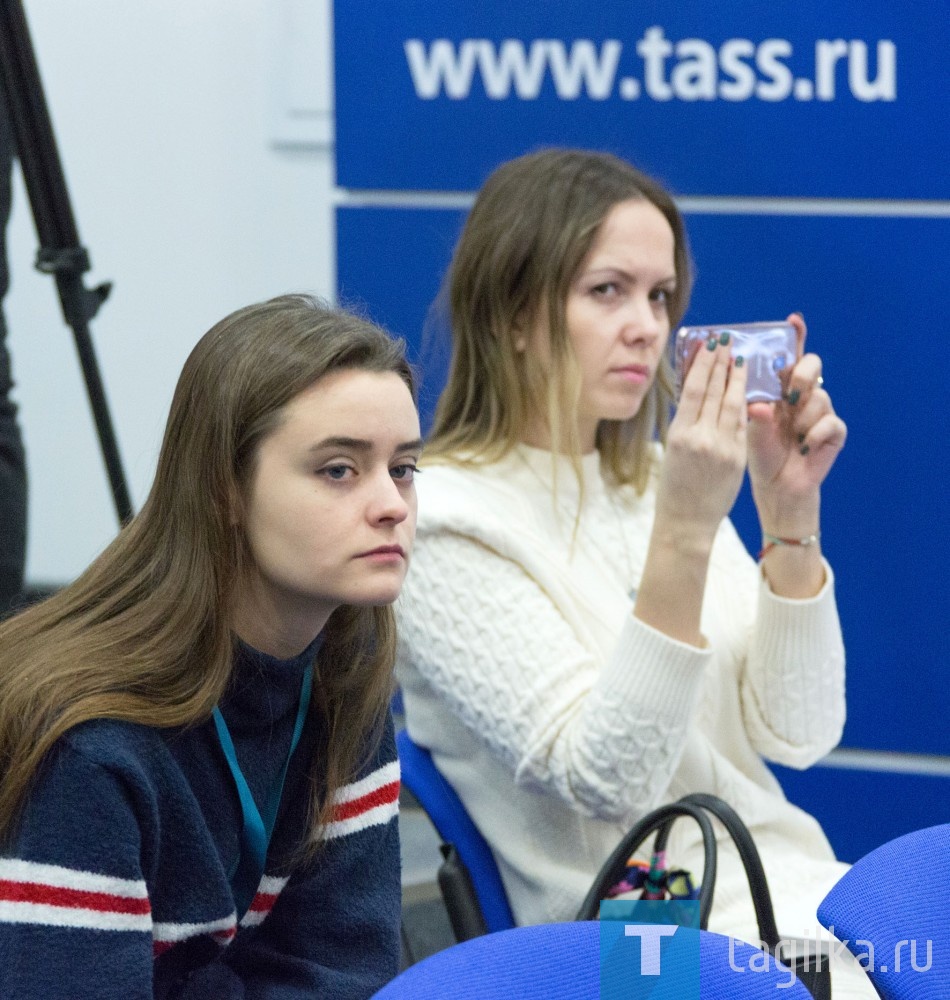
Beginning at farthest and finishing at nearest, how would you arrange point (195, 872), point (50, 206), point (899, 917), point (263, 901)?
point (50, 206) < point (263, 901) < point (195, 872) < point (899, 917)

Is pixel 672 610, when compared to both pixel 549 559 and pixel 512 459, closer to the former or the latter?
pixel 549 559

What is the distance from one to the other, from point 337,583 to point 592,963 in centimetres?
40

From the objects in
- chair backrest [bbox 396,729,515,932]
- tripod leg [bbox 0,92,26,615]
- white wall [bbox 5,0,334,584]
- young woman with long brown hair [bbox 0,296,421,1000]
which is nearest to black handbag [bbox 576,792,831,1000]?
chair backrest [bbox 396,729,515,932]

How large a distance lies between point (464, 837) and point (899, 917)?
2.31 ft

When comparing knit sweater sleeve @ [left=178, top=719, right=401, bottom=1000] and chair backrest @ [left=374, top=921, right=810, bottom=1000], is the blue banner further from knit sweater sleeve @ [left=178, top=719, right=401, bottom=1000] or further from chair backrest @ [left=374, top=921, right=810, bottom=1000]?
chair backrest @ [left=374, top=921, right=810, bottom=1000]

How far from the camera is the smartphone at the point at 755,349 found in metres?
1.80

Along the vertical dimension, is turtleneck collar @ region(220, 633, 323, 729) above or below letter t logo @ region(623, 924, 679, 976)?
above

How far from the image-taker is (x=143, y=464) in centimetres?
374

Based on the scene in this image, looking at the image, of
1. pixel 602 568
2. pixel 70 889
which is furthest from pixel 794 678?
pixel 70 889

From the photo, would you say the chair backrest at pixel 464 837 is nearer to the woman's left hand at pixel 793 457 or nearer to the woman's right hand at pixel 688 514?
the woman's right hand at pixel 688 514

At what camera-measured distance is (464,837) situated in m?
1.79

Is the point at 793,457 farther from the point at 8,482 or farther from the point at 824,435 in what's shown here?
the point at 8,482

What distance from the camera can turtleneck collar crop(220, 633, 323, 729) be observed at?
1.33 m

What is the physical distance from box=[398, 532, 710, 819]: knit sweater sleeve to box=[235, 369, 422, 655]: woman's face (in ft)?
1.47
